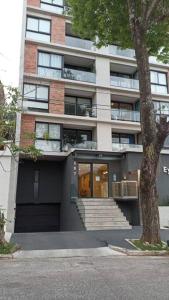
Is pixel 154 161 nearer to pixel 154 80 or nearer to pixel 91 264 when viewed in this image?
pixel 91 264

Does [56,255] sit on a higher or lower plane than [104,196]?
lower

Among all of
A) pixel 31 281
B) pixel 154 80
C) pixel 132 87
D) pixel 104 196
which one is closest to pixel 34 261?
pixel 31 281

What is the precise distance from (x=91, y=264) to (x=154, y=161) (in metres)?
4.33

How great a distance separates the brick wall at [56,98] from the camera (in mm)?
21891

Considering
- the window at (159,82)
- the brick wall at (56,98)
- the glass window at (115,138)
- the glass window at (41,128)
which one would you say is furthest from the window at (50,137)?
the window at (159,82)

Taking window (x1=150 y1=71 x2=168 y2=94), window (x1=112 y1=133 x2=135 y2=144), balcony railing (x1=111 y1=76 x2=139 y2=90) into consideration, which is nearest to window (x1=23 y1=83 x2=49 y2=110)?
balcony railing (x1=111 y1=76 x2=139 y2=90)

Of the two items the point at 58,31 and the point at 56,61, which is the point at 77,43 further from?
the point at 56,61

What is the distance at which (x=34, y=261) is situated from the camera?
838 centimetres

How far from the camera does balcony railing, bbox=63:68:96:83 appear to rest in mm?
23219

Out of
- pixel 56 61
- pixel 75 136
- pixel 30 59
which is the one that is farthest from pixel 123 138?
pixel 30 59

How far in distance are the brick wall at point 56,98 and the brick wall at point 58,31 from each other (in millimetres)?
3844

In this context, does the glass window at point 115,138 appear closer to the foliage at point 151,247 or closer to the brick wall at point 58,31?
the brick wall at point 58,31

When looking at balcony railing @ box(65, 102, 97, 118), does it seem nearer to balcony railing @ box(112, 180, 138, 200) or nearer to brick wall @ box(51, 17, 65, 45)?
brick wall @ box(51, 17, 65, 45)

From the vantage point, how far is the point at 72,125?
73.9 feet
